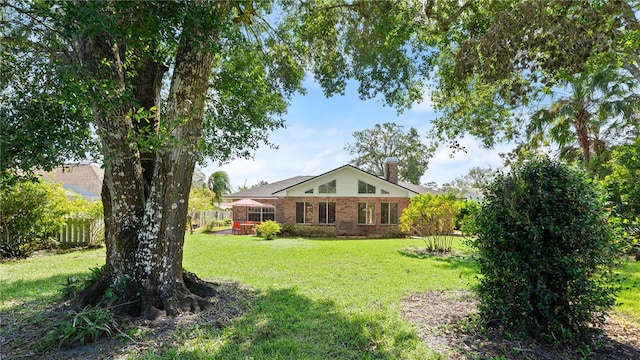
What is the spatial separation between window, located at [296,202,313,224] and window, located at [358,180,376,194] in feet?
12.1

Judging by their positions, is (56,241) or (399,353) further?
(56,241)

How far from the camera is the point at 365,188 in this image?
21922 millimetres

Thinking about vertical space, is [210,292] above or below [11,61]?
below

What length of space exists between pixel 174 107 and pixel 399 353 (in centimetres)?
473

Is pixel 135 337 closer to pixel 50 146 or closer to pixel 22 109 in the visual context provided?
pixel 50 146

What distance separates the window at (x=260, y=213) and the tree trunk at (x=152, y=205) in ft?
64.3

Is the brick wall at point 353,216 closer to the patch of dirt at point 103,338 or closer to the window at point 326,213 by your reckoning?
the window at point 326,213

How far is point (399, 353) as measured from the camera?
3727 millimetres

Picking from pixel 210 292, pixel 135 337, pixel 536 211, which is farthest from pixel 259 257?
pixel 536 211

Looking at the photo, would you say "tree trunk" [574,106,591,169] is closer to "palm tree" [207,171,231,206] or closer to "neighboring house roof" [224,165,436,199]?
"neighboring house roof" [224,165,436,199]

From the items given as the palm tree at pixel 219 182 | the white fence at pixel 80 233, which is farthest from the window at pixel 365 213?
the palm tree at pixel 219 182

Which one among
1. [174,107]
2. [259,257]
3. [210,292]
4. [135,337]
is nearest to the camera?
[135,337]

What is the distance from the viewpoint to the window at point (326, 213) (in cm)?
2228

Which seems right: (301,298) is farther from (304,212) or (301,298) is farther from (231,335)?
(304,212)
